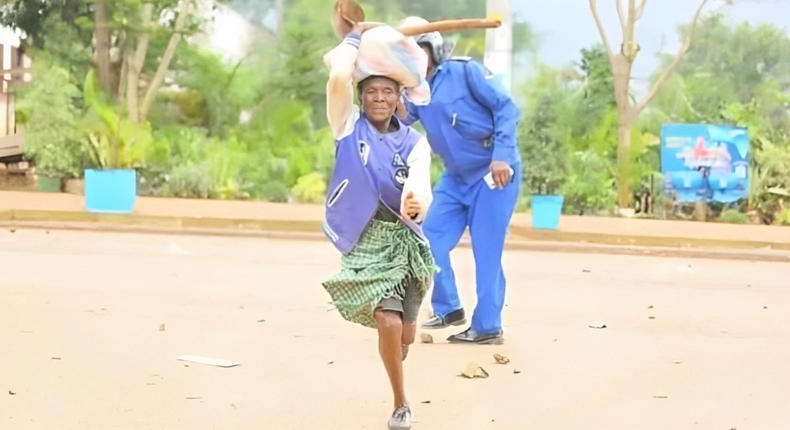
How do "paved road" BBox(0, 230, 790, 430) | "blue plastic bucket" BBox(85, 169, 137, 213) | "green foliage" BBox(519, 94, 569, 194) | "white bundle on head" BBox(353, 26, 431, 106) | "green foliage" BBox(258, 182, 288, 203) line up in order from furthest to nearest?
1. "green foliage" BBox(258, 182, 288, 203)
2. "green foliage" BBox(519, 94, 569, 194)
3. "blue plastic bucket" BBox(85, 169, 137, 213)
4. "paved road" BBox(0, 230, 790, 430)
5. "white bundle on head" BBox(353, 26, 431, 106)

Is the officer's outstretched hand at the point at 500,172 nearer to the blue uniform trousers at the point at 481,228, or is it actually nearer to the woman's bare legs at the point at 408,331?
the blue uniform trousers at the point at 481,228

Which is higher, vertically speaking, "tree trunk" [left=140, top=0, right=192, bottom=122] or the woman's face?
"tree trunk" [left=140, top=0, right=192, bottom=122]

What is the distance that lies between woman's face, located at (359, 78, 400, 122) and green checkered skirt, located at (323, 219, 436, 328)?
1.30 feet

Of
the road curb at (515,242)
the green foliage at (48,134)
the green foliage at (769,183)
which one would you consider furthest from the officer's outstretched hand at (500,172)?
the green foliage at (48,134)

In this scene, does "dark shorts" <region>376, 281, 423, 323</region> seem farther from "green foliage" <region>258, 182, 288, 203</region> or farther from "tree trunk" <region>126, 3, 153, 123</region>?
"tree trunk" <region>126, 3, 153, 123</region>

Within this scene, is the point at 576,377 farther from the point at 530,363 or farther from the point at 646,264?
the point at 646,264

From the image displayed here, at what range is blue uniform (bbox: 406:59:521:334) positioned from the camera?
Answer: 22.1 feet

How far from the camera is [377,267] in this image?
15.5 ft

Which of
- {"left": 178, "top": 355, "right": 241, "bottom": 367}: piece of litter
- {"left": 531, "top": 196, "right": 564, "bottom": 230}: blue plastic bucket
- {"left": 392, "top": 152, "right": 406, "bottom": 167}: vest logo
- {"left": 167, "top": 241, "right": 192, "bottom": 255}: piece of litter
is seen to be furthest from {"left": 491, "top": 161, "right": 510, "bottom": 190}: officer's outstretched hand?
{"left": 531, "top": 196, "right": 564, "bottom": 230}: blue plastic bucket

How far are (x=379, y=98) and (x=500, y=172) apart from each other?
2014mm

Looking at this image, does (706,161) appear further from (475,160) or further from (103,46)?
(475,160)

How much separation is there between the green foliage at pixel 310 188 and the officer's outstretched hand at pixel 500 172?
1162 cm

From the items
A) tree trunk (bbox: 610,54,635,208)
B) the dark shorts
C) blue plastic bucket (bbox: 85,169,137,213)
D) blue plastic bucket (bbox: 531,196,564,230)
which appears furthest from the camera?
tree trunk (bbox: 610,54,635,208)

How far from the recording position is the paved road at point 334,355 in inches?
199
